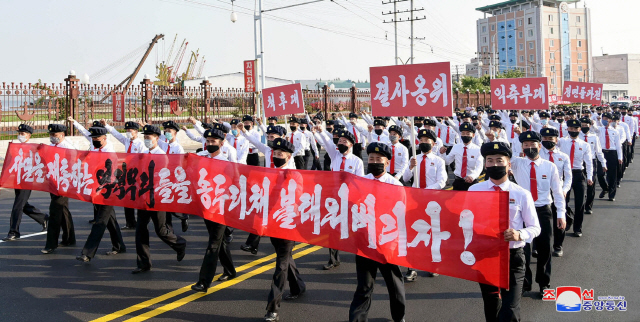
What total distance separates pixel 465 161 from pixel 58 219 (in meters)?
6.22

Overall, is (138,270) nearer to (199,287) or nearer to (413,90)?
(199,287)

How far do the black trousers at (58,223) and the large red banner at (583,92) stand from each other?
601 inches

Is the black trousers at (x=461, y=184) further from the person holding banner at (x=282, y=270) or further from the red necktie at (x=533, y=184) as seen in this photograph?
the person holding banner at (x=282, y=270)

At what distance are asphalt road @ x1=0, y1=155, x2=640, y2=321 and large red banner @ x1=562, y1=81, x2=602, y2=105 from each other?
1040cm

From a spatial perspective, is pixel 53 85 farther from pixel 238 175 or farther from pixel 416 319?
pixel 416 319

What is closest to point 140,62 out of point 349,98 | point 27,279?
point 349,98

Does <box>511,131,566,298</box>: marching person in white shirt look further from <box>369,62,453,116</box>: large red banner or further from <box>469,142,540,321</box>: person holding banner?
<box>469,142,540,321</box>: person holding banner

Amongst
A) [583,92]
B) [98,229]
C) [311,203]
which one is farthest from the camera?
[583,92]

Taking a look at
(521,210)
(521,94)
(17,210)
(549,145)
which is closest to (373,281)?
(521,210)

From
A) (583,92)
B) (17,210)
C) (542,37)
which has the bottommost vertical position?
(17,210)

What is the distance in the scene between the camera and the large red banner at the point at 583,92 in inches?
692

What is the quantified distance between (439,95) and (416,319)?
2.75m

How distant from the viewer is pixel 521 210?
4.67 meters

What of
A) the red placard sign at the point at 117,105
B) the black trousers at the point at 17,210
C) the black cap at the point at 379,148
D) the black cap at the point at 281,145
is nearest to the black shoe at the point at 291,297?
the black cap at the point at 281,145
